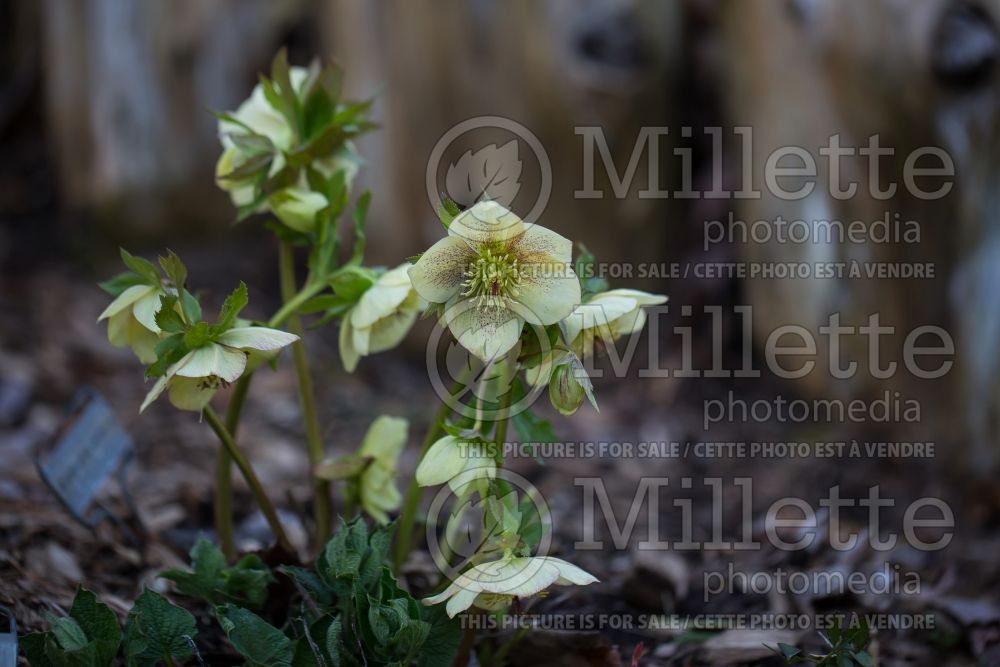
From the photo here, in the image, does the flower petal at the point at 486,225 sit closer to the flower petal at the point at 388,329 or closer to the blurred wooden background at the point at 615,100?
the flower petal at the point at 388,329

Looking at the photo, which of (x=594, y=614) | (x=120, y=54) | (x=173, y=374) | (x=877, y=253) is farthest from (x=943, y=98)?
(x=120, y=54)

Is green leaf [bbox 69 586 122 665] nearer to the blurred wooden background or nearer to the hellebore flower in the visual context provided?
the hellebore flower

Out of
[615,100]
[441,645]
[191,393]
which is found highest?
[615,100]

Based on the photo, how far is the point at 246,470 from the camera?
1050mm

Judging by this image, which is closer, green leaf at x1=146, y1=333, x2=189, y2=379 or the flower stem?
green leaf at x1=146, y1=333, x2=189, y2=379

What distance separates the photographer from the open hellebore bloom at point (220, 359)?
2.97 ft

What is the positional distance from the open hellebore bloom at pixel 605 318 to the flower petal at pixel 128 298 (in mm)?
426

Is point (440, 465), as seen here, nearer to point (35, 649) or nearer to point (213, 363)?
point (213, 363)

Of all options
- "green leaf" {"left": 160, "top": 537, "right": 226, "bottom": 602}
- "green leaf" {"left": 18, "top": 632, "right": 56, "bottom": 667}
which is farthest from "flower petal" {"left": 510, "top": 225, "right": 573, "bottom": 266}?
"green leaf" {"left": 18, "top": 632, "right": 56, "bottom": 667}

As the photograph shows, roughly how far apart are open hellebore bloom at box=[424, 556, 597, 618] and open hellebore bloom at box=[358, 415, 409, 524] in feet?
0.85

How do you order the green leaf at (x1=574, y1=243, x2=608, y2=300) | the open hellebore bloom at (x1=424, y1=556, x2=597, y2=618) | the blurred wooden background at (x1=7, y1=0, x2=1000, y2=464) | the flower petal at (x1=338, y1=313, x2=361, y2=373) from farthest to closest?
the blurred wooden background at (x1=7, y1=0, x2=1000, y2=464) < the flower petal at (x1=338, y1=313, x2=361, y2=373) < the green leaf at (x1=574, y1=243, x2=608, y2=300) < the open hellebore bloom at (x1=424, y1=556, x2=597, y2=618)

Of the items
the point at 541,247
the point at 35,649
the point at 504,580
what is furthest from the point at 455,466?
the point at 35,649

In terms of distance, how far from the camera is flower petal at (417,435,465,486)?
3.02ft

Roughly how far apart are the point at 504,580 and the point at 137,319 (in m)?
0.46
